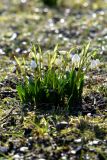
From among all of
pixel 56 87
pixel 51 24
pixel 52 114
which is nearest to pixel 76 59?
pixel 56 87

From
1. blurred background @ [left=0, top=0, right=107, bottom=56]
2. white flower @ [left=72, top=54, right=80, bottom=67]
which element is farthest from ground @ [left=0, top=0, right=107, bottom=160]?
white flower @ [left=72, top=54, right=80, bottom=67]

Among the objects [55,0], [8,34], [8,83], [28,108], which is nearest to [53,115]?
[28,108]

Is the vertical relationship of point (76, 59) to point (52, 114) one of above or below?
above

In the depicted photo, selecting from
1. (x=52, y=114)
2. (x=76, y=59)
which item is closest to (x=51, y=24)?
(x=76, y=59)

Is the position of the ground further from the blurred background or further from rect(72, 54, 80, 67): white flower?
rect(72, 54, 80, 67): white flower

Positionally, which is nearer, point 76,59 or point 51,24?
point 76,59

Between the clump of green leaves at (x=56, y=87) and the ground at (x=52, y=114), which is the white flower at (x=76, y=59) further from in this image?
the ground at (x=52, y=114)

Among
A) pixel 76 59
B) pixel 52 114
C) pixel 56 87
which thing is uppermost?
pixel 76 59

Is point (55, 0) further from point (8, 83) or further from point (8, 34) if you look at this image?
point (8, 83)

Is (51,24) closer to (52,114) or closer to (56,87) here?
(56,87)
